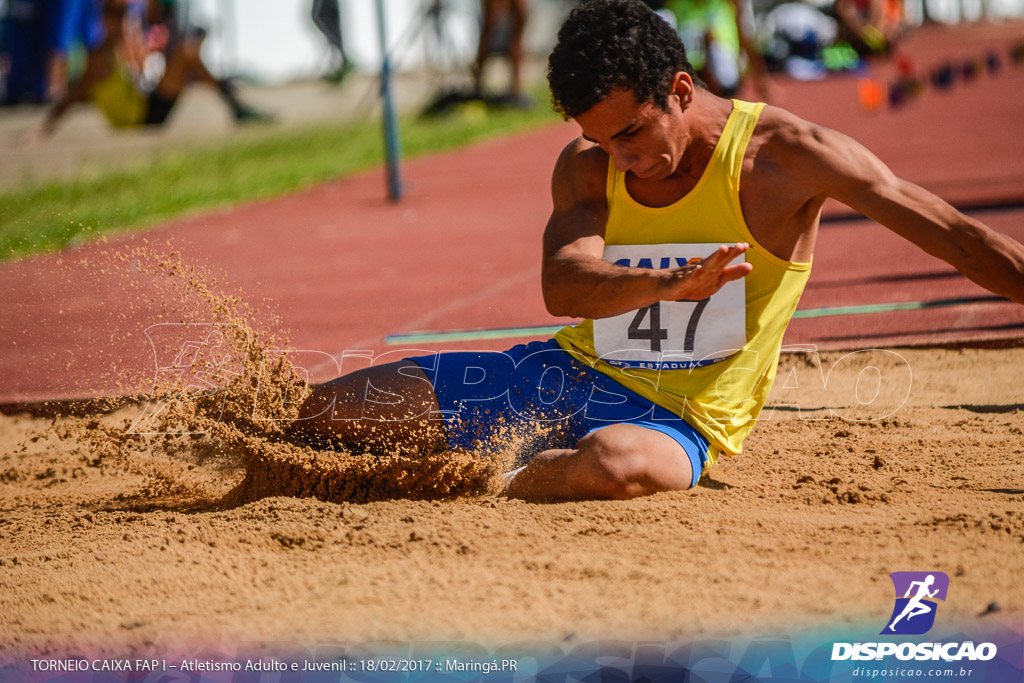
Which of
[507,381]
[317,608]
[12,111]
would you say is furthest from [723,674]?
[12,111]

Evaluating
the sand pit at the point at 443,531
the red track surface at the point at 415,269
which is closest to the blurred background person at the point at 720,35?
the red track surface at the point at 415,269

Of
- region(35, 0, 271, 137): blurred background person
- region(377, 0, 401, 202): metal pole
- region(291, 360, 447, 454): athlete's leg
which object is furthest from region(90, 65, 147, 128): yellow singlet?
region(291, 360, 447, 454): athlete's leg

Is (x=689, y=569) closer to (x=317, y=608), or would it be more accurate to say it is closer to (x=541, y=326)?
(x=317, y=608)

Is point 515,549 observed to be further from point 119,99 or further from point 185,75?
point 185,75

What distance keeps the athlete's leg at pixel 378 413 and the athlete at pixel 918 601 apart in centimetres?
135

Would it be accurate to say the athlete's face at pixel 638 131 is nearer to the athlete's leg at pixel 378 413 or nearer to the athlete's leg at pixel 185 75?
the athlete's leg at pixel 378 413

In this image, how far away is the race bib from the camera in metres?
2.78

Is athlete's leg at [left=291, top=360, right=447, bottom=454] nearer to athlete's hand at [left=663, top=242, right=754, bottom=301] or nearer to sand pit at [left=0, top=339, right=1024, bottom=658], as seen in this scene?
sand pit at [left=0, top=339, right=1024, bottom=658]

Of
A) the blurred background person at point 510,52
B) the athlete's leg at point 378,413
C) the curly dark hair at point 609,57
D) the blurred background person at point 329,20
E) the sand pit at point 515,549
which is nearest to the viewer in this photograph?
the sand pit at point 515,549

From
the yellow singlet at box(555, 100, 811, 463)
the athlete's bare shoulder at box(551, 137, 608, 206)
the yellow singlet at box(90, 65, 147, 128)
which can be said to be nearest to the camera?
the yellow singlet at box(555, 100, 811, 463)

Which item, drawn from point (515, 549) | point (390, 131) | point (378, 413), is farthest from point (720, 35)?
point (515, 549)

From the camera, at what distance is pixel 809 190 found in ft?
8.64

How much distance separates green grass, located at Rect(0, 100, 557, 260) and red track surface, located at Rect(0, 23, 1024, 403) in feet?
1.15

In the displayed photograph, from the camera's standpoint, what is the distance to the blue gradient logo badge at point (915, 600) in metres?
2.07
